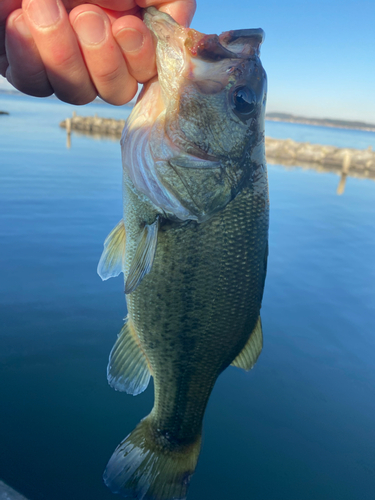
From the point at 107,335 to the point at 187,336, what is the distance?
3170 mm

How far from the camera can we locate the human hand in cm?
126

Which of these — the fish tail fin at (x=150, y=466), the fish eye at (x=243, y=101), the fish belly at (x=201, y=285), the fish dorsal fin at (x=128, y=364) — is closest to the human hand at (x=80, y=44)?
the fish eye at (x=243, y=101)

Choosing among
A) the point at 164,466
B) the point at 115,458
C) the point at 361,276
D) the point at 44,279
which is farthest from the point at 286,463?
the point at 361,276

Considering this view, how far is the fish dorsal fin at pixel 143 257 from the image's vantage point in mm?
1441

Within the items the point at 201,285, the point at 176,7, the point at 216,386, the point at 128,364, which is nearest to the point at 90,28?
the point at 176,7

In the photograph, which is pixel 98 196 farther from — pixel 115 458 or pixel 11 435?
pixel 115 458

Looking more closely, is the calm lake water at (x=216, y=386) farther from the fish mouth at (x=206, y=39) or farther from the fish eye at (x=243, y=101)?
the fish mouth at (x=206, y=39)

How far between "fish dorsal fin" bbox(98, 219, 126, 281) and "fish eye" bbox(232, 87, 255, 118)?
0.76 meters

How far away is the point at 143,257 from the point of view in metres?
1.45

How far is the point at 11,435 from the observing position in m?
3.11

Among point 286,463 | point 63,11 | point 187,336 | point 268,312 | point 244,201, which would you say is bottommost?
point 286,463

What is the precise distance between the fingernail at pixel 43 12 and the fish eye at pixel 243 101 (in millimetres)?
749

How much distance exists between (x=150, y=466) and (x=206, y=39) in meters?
1.94

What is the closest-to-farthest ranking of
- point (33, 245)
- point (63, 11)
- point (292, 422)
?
point (63, 11) < point (292, 422) < point (33, 245)
